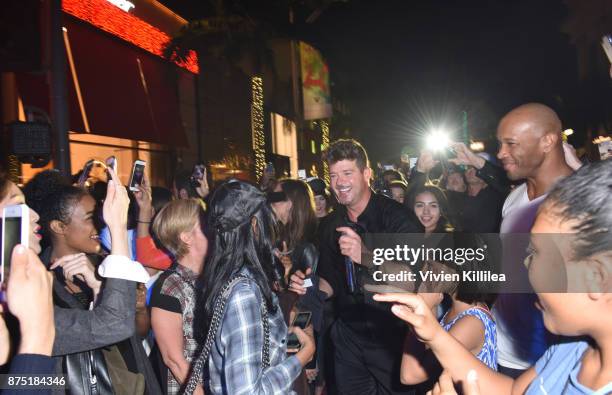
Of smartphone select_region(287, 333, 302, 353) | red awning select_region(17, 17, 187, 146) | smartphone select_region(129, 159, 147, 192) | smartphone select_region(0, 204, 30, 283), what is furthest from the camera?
red awning select_region(17, 17, 187, 146)

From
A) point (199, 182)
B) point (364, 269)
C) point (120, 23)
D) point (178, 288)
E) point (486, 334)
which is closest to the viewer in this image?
point (486, 334)

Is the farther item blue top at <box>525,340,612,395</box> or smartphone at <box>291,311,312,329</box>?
smartphone at <box>291,311,312,329</box>

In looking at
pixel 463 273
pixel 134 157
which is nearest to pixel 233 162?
pixel 134 157

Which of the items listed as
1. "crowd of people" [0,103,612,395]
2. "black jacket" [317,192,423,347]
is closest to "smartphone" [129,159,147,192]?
"crowd of people" [0,103,612,395]

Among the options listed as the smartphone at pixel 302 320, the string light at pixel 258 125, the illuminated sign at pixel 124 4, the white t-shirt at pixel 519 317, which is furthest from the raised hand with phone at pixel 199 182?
the string light at pixel 258 125

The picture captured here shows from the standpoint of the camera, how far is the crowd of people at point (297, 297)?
149cm

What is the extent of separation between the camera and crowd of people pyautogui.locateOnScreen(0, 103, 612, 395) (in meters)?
1.49

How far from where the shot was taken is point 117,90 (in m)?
9.77

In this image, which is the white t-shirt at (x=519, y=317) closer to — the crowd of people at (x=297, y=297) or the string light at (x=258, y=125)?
the crowd of people at (x=297, y=297)

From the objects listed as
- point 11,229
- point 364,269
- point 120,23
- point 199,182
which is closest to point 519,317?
point 364,269

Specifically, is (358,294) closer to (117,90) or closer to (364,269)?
(364,269)

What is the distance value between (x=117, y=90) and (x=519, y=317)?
8721 mm

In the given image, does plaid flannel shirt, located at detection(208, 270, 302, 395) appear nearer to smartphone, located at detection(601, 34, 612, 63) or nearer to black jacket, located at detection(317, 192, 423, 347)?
black jacket, located at detection(317, 192, 423, 347)

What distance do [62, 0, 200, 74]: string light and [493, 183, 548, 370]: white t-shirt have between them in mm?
8603
